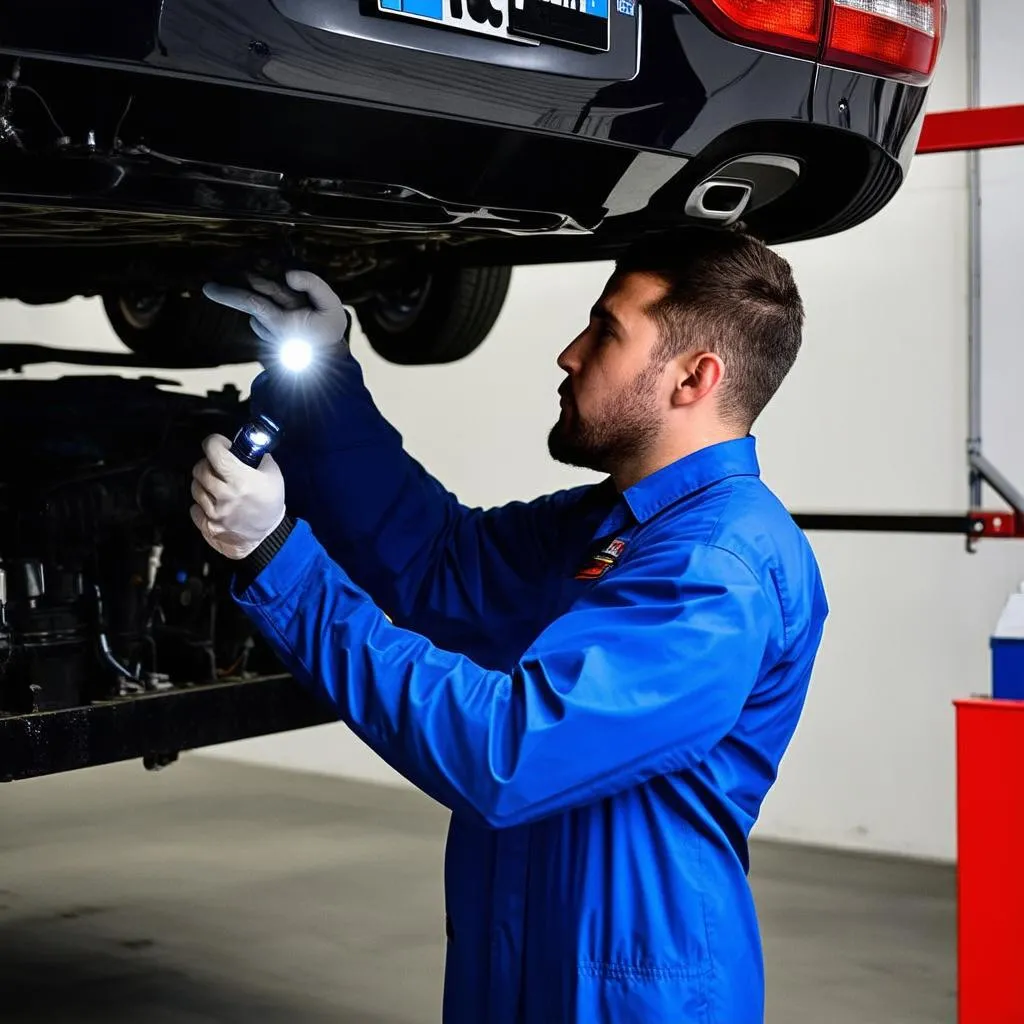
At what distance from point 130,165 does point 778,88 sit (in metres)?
0.70

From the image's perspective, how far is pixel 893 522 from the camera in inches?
142

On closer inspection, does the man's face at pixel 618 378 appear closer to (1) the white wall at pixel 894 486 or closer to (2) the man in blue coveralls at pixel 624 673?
(2) the man in blue coveralls at pixel 624 673

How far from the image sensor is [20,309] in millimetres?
6629

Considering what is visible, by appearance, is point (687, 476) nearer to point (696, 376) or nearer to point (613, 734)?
point (696, 376)

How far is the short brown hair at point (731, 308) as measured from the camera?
1643mm

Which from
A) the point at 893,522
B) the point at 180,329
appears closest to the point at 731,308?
the point at 180,329

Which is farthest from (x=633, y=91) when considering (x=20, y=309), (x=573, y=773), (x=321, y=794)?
(x=20, y=309)

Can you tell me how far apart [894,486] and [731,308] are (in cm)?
320

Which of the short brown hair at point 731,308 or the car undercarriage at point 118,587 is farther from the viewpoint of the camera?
the car undercarriage at point 118,587

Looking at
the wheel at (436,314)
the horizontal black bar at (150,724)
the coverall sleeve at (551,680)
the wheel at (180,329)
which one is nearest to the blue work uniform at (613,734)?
the coverall sleeve at (551,680)

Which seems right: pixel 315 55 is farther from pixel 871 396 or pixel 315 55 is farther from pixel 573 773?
pixel 871 396

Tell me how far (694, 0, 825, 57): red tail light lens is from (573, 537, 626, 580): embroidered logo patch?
0.56 metres

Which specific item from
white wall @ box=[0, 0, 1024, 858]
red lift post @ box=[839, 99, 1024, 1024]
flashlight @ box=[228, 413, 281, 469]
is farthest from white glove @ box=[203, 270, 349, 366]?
white wall @ box=[0, 0, 1024, 858]

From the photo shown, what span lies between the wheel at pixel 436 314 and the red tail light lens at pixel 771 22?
134 cm
